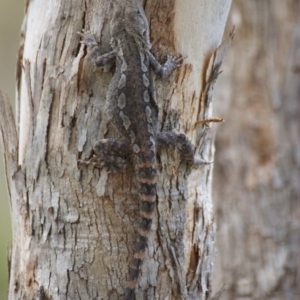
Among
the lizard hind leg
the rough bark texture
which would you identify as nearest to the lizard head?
the lizard hind leg

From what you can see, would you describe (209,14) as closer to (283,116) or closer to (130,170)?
(130,170)

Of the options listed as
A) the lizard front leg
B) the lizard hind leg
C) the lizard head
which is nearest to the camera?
the lizard hind leg

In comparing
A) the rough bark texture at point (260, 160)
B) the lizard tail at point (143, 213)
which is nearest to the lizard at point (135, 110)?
the lizard tail at point (143, 213)

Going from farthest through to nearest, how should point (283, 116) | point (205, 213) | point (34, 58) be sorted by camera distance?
point (283, 116), point (205, 213), point (34, 58)

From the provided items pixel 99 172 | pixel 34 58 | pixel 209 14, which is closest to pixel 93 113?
pixel 99 172

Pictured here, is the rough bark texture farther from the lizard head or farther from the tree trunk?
the lizard head

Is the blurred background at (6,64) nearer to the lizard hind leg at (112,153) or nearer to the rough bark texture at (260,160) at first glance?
the rough bark texture at (260,160)

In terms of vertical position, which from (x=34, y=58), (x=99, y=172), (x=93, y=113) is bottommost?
(x=99, y=172)
